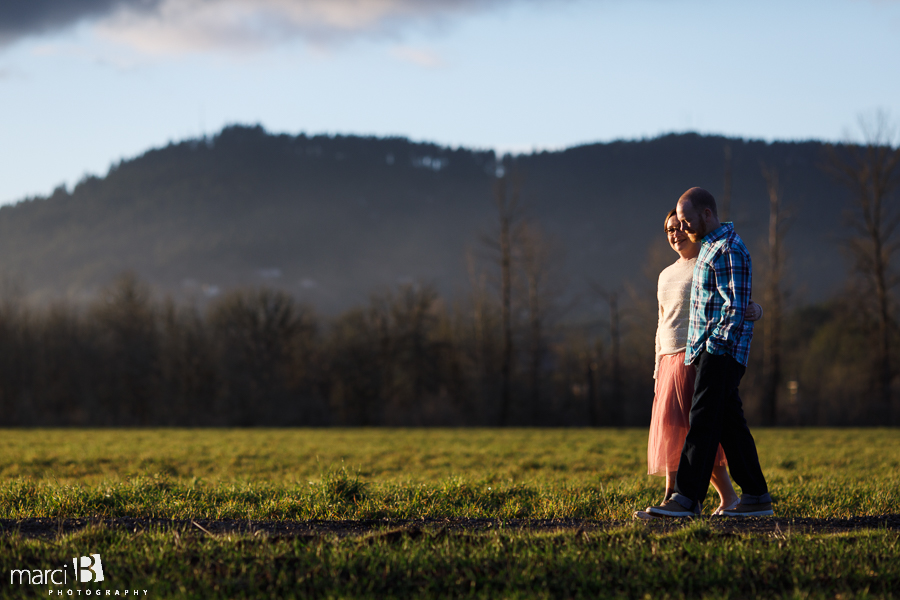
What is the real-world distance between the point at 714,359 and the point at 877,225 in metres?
39.9

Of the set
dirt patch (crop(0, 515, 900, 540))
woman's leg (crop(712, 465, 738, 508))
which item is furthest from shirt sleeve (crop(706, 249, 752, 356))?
dirt patch (crop(0, 515, 900, 540))

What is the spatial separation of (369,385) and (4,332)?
26813mm

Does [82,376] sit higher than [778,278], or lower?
lower

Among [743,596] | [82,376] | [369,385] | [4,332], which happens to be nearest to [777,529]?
[743,596]

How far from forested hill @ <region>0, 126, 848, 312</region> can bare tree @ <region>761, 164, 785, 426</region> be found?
103 feet

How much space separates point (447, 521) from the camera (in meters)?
5.16

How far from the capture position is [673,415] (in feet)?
17.1

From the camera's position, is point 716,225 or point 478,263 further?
point 478,263

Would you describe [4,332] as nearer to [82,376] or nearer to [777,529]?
[82,376]

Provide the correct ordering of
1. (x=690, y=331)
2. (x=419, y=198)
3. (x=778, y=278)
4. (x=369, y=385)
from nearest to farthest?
(x=690, y=331) → (x=778, y=278) → (x=369, y=385) → (x=419, y=198)

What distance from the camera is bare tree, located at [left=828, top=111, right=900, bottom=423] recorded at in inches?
1479

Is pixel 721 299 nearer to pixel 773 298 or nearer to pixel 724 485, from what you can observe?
pixel 724 485

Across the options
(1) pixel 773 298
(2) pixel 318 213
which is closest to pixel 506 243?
(1) pixel 773 298

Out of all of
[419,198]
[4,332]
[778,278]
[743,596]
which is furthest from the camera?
[419,198]
